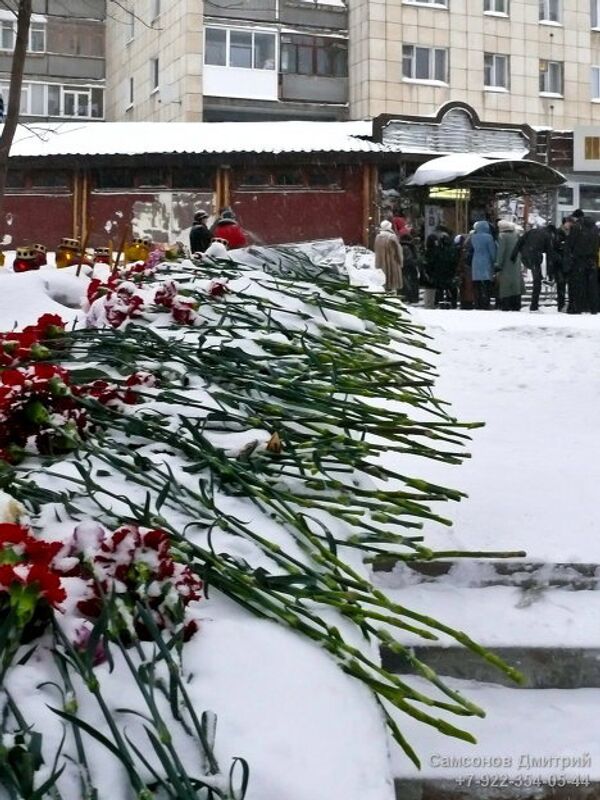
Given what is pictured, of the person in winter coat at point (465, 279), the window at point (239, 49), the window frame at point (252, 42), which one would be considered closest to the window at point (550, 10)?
the window frame at point (252, 42)

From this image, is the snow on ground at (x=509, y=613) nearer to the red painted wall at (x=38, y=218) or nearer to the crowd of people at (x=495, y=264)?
the crowd of people at (x=495, y=264)

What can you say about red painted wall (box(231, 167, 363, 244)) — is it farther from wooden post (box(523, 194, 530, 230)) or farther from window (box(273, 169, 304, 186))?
wooden post (box(523, 194, 530, 230))

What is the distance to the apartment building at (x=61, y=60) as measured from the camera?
1153 inches

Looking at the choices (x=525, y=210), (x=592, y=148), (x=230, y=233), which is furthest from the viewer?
(x=592, y=148)

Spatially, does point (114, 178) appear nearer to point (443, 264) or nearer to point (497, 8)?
point (443, 264)

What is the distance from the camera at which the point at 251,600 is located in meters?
2.25

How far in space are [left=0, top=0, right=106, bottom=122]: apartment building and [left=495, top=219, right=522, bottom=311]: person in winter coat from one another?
1854 cm

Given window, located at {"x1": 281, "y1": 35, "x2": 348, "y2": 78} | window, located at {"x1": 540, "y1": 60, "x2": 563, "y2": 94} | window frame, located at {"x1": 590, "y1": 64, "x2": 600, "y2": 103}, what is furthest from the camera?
window frame, located at {"x1": 590, "y1": 64, "x2": 600, "y2": 103}

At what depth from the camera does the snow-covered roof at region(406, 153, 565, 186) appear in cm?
1906

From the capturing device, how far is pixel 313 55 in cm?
2694

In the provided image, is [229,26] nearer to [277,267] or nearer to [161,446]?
[277,267]

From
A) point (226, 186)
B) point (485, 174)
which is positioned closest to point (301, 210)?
point (226, 186)

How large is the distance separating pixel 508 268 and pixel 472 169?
5.11m

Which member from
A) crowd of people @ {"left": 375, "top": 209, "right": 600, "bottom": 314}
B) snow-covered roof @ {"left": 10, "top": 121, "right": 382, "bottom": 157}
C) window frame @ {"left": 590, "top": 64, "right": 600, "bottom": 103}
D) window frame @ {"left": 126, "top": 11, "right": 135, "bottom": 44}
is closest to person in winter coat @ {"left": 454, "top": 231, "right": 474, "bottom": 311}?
crowd of people @ {"left": 375, "top": 209, "right": 600, "bottom": 314}
